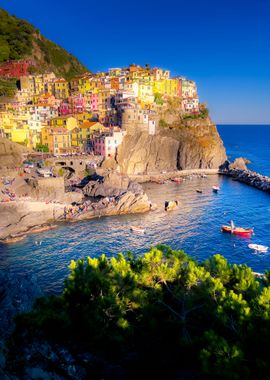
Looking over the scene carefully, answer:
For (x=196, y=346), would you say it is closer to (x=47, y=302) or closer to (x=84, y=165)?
(x=47, y=302)

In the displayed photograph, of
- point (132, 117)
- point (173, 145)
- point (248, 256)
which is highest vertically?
point (132, 117)

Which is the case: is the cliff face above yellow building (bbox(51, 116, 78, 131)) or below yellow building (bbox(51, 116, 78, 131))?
below

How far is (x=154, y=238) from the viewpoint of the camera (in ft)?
120

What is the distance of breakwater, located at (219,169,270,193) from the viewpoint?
60700 mm

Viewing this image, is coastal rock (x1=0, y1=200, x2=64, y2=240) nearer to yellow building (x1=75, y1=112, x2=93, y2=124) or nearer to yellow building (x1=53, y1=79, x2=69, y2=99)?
yellow building (x1=75, y1=112, x2=93, y2=124)

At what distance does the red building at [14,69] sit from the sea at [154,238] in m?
60.5

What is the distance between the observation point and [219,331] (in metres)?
13.0

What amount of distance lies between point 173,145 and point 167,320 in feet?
210

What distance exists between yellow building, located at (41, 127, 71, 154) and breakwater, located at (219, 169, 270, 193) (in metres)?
34.9

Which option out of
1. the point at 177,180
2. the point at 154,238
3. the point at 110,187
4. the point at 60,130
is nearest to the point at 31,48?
the point at 60,130

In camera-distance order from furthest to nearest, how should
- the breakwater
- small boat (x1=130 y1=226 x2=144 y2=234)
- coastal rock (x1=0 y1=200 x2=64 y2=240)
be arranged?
the breakwater < small boat (x1=130 y1=226 x2=144 y2=234) < coastal rock (x1=0 y1=200 x2=64 y2=240)

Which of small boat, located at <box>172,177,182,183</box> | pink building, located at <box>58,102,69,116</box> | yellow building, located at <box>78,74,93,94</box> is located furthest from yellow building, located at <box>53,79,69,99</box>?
small boat, located at <box>172,177,182,183</box>

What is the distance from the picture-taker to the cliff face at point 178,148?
71.4m

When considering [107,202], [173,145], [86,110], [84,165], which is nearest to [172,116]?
[173,145]
